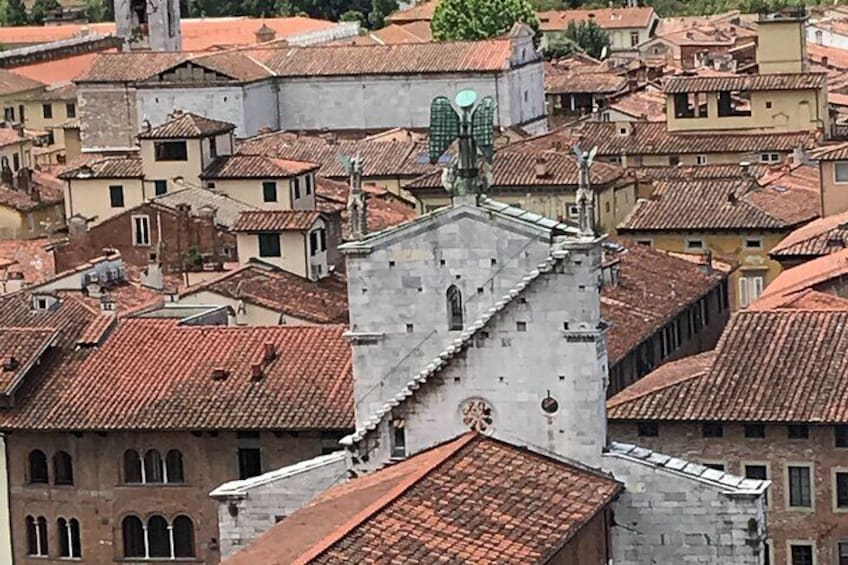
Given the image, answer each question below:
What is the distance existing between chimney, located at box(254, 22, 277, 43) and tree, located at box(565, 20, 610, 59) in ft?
63.7

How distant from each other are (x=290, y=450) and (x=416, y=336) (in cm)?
1035

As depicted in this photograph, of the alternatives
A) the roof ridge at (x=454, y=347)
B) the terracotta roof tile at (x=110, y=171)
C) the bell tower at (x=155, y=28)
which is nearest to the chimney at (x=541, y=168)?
the terracotta roof tile at (x=110, y=171)

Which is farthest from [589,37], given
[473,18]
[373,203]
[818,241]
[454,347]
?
[454,347]

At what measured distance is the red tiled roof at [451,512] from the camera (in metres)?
30.5

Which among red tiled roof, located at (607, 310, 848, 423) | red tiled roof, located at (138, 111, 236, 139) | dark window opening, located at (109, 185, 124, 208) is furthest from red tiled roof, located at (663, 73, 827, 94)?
red tiled roof, located at (607, 310, 848, 423)

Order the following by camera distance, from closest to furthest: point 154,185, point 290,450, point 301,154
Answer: point 290,450, point 154,185, point 301,154

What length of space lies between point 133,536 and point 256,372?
11.2ft

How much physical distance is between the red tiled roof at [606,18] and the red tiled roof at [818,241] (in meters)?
95.0

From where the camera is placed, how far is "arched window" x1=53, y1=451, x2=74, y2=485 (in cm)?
4719

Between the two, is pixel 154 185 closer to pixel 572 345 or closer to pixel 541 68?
pixel 541 68

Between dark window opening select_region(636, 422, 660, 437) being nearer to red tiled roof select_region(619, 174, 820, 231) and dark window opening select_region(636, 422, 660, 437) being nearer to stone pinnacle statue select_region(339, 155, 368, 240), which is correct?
stone pinnacle statue select_region(339, 155, 368, 240)

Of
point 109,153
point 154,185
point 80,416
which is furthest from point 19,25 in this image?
point 80,416

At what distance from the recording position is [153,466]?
46.8 m

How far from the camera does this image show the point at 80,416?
152 feet
